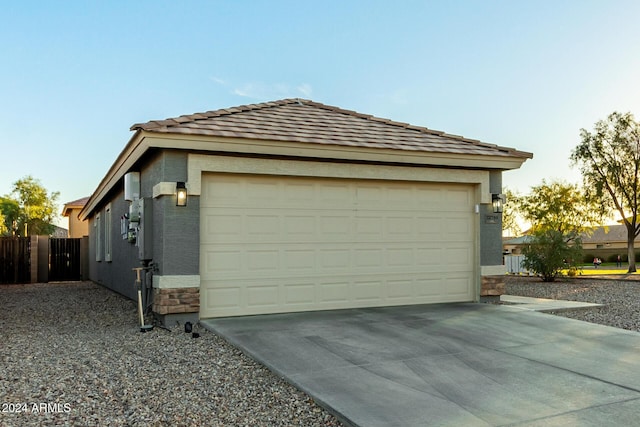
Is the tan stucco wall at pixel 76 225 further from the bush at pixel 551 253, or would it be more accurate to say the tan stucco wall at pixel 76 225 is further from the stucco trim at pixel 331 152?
the stucco trim at pixel 331 152

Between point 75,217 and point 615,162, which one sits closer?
point 615,162

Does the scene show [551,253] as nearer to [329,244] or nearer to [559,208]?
[329,244]

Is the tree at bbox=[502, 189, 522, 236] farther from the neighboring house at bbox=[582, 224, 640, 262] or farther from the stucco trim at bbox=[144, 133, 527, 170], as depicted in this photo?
the stucco trim at bbox=[144, 133, 527, 170]

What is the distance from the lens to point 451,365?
508cm

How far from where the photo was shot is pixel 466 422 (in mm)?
3561

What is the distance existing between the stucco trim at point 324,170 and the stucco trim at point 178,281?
1267 millimetres

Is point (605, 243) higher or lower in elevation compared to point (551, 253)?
lower

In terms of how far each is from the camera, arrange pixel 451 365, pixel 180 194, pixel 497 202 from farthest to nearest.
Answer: pixel 497 202 → pixel 180 194 → pixel 451 365

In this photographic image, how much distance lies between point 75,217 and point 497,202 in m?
28.8

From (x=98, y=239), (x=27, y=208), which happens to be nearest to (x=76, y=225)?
(x=98, y=239)

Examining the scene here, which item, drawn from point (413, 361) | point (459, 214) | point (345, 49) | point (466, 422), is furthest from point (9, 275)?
point (466, 422)

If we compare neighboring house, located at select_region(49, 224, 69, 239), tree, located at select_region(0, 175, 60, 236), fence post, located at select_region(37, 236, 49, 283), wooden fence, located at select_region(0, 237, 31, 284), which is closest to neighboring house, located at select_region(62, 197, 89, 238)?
fence post, located at select_region(37, 236, 49, 283)

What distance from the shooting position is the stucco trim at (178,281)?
7383 mm

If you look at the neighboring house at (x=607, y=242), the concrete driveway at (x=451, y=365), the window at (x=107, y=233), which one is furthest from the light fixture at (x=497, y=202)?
the neighboring house at (x=607, y=242)
